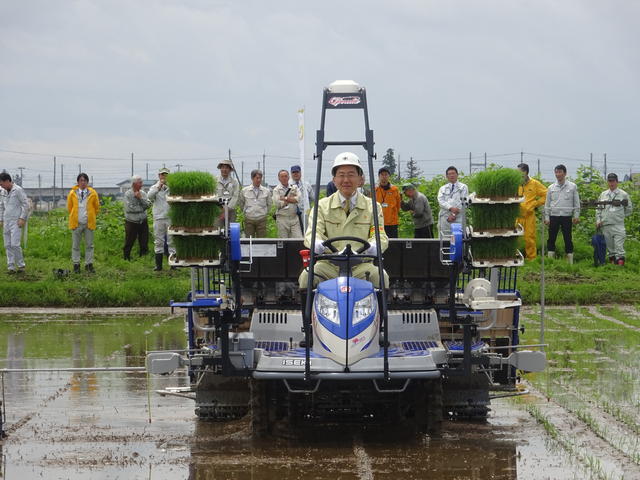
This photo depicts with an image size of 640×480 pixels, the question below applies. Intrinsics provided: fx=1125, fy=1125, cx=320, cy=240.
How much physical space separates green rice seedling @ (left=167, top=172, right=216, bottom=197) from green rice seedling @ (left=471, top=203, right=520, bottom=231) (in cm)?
238

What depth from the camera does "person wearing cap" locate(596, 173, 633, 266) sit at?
2323 cm

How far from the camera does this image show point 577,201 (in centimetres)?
2219

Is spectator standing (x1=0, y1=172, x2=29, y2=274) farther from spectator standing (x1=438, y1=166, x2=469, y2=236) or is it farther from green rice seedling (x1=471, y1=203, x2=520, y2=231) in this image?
green rice seedling (x1=471, y1=203, x2=520, y2=231)

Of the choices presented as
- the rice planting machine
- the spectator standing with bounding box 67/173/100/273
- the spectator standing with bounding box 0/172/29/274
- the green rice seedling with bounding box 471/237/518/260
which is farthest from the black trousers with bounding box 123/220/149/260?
the green rice seedling with bounding box 471/237/518/260

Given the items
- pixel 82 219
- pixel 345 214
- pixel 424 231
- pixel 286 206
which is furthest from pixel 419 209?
pixel 345 214

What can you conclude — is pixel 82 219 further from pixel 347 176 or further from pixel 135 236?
pixel 347 176

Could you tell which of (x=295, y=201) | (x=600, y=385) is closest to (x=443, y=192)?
(x=295, y=201)

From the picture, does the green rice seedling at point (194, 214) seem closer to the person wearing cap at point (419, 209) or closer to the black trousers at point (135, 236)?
the person wearing cap at point (419, 209)

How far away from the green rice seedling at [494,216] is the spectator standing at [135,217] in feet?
44.9

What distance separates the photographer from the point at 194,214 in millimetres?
9688

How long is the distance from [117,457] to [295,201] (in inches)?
391

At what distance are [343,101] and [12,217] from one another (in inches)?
563

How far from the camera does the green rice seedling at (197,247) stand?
9703 mm

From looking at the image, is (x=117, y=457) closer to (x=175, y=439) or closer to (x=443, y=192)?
(x=175, y=439)
